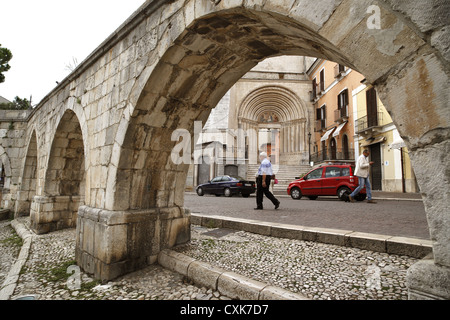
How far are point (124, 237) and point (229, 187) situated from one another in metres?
10.3

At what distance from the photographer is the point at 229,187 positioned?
1326 cm

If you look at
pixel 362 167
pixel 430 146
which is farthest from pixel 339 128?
pixel 430 146

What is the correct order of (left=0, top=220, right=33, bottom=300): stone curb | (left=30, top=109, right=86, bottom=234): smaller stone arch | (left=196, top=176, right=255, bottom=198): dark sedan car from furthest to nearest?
(left=196, top=176, right=255, bottom=198): dark sedan car, (left=30, top=109, right=86, bottom=234): smaller stone arch, (left=0, top=220, right=33, bottom=300): stone curb

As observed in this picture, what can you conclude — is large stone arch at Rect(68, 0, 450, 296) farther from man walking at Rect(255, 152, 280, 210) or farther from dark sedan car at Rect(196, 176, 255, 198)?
dark sedan car at Rect(196, 176, 255, 198)

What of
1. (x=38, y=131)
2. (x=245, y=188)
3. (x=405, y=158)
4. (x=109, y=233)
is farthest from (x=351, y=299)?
(x=405, y=158)

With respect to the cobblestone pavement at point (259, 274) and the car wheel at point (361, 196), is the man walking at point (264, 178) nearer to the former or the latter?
the cobblestone pavement at point (259, 274)

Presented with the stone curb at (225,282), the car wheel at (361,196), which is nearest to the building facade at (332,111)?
the car wheel at (361,196)

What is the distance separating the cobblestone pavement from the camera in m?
2.22

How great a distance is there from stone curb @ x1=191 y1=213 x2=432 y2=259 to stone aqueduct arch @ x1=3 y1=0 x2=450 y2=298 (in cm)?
128

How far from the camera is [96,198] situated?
3.54 metres

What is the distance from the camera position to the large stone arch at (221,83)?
1.13 m

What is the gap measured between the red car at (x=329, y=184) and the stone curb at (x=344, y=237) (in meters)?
6.15

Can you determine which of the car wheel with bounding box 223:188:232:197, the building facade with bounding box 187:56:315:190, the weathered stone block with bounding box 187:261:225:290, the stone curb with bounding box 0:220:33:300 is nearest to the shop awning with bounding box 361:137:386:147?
the building facade with bounding box 187:56:315:190

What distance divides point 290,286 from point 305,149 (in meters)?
21.6
